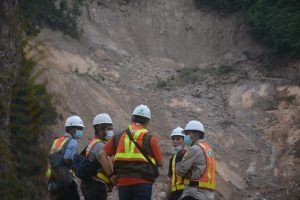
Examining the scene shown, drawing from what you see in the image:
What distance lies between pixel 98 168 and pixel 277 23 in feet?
55.1

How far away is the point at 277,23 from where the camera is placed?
22.6m

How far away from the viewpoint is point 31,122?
9.33 ft

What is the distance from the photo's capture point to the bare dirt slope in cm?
1728

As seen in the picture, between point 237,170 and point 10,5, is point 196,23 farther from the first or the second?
point 10,5

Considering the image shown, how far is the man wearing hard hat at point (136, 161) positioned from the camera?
6.70m

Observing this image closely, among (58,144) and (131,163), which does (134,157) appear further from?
(58,144)

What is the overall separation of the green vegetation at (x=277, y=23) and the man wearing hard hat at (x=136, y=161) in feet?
53.0

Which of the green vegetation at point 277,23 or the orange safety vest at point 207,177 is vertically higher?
the green vegetation at point 277,23

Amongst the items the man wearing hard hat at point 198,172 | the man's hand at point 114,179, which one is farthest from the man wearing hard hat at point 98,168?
the man wearing hard hat at point 198,172

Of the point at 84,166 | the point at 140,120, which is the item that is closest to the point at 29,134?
the point at 140,120

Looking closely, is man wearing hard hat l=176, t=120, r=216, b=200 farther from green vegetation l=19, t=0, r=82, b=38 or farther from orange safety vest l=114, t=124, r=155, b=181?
green vegetation l=19, t=0, r=82, b=38

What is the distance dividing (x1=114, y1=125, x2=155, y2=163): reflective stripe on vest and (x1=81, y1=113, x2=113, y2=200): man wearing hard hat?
1.13ft

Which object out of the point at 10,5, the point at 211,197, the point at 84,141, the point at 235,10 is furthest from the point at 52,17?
the point at 10,5

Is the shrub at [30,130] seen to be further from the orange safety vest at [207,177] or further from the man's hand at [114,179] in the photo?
the orange safety vest at [207,177]
